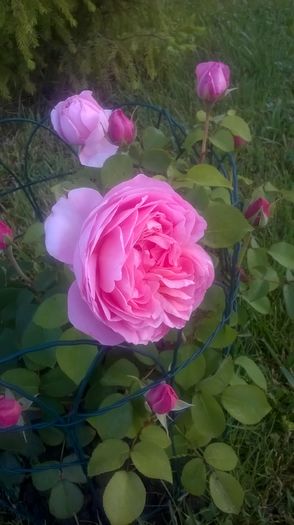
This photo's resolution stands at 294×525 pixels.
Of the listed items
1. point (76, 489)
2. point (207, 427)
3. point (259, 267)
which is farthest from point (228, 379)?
point (76, 489)

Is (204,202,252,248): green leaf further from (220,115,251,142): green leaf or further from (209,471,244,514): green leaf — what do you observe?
(209,471,244,514): green leaf

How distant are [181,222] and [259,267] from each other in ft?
1.25

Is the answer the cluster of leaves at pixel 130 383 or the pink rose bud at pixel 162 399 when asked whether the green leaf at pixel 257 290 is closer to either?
the cluster of leaves at pixel 130 383

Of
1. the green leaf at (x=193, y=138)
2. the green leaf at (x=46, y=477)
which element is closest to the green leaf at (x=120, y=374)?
the green leaf at (x=46, y=477)

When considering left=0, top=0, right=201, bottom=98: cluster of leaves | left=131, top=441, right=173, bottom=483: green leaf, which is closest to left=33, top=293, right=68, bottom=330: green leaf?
left=131, top=441, right=173, bottom=483: green leaf

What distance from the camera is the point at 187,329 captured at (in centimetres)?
103

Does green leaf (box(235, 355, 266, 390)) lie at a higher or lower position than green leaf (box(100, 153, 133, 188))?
lower

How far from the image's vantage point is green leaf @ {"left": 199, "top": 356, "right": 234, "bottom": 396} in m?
1.03

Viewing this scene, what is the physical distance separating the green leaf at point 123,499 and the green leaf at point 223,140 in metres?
0.48

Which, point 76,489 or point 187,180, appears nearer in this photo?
point 187,180

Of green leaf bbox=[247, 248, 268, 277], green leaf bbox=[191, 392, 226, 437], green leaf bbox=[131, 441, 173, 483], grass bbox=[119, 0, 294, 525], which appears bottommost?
grass bbox=[119, 0, 294, 525]

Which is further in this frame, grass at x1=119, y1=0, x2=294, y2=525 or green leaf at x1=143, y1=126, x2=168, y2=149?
grass at x1=119, y1=0, x2=294, y2=525

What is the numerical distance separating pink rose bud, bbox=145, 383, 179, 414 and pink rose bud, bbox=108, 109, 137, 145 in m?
0.32

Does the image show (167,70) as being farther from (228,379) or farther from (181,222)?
(181,222)
